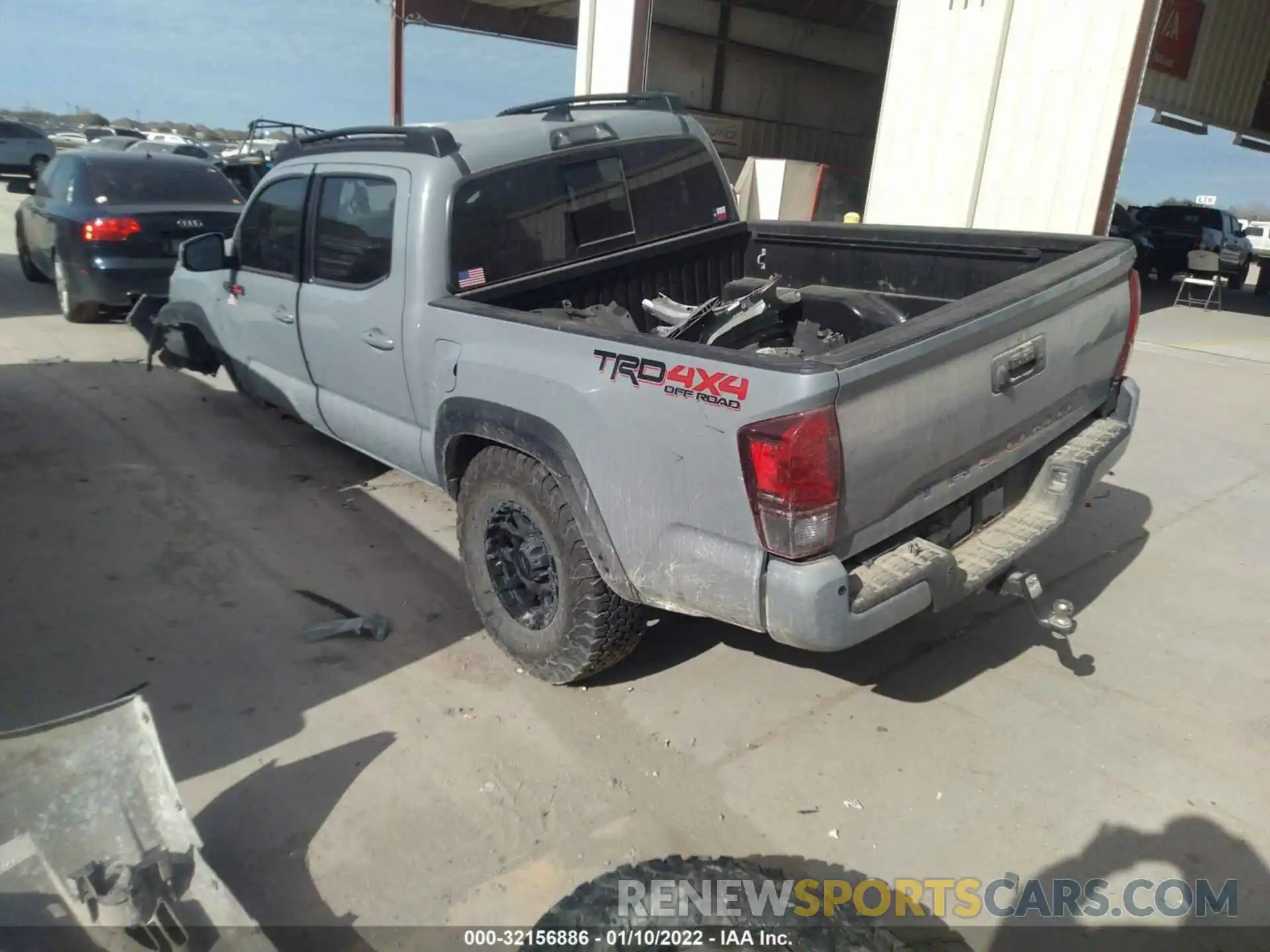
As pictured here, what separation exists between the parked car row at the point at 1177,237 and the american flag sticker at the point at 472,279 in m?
17.4

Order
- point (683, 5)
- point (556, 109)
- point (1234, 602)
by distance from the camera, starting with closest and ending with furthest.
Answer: point (1234, 602) → point (556, 109) → point (683, 5)

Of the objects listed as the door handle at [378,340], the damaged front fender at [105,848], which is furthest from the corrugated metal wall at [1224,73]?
the damaged front fender at [105,848]

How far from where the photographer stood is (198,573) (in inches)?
171

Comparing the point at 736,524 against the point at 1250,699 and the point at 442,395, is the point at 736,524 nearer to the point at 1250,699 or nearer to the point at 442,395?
the point at 442,395

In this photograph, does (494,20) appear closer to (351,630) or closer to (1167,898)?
(351,630)

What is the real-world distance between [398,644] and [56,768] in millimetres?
1471

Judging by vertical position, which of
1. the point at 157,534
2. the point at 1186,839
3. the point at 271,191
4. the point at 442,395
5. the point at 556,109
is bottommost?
the point at 157,534

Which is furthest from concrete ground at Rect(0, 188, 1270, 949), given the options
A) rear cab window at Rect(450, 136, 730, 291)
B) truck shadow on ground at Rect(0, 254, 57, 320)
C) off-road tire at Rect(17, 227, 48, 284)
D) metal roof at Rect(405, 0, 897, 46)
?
metal roof at Rect(405, 0, 897, 46)

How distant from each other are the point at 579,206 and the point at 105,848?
122 inches

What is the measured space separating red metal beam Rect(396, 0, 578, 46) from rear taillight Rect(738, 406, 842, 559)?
17.7 m

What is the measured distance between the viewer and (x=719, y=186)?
191 inches

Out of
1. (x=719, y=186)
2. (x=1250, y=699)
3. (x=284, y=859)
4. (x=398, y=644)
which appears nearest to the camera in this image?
(x=284, y=859)

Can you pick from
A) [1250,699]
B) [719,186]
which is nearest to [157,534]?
[719,186]

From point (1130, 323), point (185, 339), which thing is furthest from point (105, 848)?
point (185, 339)
